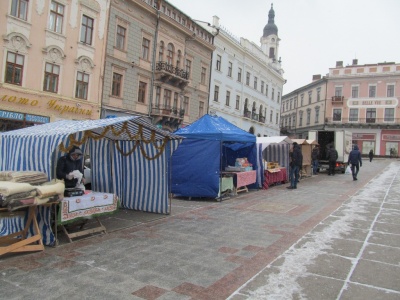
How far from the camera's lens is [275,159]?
17.1 meters

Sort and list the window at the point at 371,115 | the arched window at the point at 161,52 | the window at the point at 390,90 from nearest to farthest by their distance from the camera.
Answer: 1. the arched window at the point at 161,52
2. the window at the point at 390,90
3. the window at the point at 371,115

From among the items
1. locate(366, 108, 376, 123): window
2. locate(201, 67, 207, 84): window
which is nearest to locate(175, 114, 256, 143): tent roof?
locate(201, 67, 207, 84): window

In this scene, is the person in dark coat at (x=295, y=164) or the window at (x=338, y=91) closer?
the person in dark coat at (x=295, y=164)

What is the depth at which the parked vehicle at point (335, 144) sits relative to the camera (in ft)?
73.9

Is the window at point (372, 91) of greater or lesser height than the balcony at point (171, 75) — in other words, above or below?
above

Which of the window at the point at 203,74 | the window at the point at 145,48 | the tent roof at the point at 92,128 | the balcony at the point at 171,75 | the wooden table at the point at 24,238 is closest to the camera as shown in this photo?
the wooden table at the point at 24,238

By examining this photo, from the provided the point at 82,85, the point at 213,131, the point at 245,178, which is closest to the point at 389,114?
the point at 82,85

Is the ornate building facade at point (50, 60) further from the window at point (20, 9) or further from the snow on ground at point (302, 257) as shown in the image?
the snow on ground at point (302, 257)

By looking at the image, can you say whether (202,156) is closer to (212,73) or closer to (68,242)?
(68,242)

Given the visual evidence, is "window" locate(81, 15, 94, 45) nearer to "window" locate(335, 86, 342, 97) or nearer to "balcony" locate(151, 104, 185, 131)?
"balcony" locate(151, 104, 185, 131)

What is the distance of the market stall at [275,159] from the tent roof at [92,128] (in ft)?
23.2

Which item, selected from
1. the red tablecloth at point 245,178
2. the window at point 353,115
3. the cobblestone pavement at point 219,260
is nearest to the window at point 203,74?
the red tablecloth at point 245,178

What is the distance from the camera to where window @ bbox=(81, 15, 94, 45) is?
20484mm

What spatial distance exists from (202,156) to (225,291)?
6.91 meters
